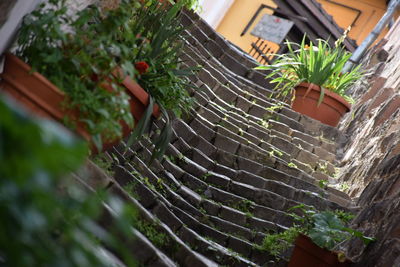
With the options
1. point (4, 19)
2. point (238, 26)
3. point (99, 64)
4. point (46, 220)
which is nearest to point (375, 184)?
point (99, 64)

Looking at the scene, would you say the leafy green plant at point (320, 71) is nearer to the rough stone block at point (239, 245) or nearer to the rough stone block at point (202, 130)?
the rough stone block at point (202, 130)

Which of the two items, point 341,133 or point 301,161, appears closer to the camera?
point 301,161

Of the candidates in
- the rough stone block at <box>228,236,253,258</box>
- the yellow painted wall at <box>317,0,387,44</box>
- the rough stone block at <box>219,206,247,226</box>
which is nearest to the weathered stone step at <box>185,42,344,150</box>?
the rough stone block at <box>219,206,247,226</box>

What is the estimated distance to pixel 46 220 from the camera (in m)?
1.13

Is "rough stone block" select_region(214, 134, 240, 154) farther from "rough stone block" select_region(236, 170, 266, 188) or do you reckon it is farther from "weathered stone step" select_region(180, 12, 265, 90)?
"weathered stone step" select_region(180, 12, 265, 90)

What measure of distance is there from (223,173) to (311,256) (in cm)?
163

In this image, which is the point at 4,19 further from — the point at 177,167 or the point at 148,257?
the point at 177,167

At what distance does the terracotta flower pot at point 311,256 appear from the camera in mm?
4059

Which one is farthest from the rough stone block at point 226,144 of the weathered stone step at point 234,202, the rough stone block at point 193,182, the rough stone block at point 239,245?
the rough stone block at point 239,245

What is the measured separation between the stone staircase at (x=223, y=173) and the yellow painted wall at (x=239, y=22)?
7.84 m

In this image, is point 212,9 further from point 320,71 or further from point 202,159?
point 202,159

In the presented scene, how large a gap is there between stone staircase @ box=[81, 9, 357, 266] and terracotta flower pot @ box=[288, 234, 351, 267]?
0.33 metres

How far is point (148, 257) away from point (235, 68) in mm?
5191

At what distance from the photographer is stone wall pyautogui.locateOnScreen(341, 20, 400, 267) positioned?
4.14m
